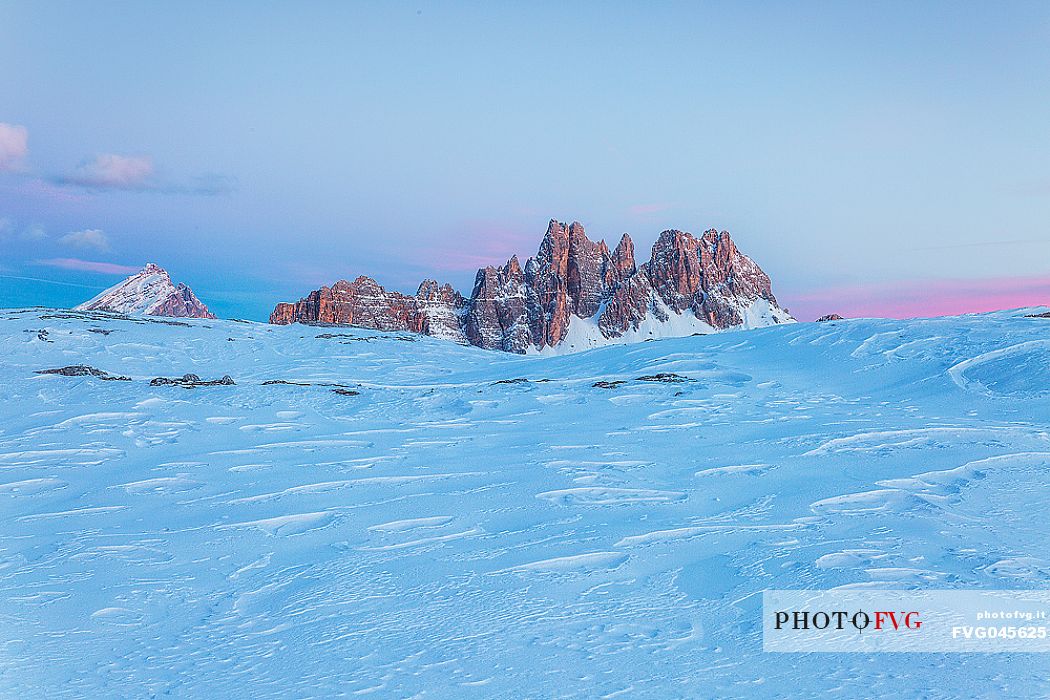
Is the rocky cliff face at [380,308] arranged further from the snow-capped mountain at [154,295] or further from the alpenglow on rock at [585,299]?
the snow-capped mountain at [154,295]

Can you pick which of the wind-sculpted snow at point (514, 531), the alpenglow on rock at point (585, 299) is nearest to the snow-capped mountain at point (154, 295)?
the alpenglow on rock at point (585, 299)

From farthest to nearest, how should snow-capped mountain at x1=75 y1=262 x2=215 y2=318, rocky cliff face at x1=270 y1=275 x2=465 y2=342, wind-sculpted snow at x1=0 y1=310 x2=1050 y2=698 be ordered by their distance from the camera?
snow-capped mountain at x1=75 y1=262 x2=215 y2=318
rocky cliff face at x1=270 y1=275 x2=465 y2=342
wind-sculpted snow at x1=0 y1=310 x2=1050 y2=698

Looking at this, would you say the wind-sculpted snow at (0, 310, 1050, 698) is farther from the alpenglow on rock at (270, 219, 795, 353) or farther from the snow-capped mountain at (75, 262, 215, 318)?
the snow-capped mountain at (75, 262, 215, 318)

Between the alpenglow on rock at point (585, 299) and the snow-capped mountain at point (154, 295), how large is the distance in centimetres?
4869

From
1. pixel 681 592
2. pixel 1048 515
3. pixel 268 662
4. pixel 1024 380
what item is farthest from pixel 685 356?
pixel 268 662

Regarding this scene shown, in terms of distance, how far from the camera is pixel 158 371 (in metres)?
20.4

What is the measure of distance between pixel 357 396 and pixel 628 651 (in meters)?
12.2

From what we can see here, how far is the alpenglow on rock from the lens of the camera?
178625 millimetres

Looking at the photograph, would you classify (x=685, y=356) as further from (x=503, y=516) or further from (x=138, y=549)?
(x=138, y=549)

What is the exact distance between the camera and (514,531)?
620cm

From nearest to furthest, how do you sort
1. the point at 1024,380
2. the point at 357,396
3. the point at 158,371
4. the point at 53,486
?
the point at 53,486 → the point at 1024,380 → the point at 357,396 → the point at 158,371

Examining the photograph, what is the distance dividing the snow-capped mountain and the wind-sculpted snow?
Result: 582 ft

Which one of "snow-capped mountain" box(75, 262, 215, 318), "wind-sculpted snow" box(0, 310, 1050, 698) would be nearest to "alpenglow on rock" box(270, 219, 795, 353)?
"snow-capped mountain" box(75, 262, 215, 318)

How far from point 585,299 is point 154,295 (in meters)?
114
